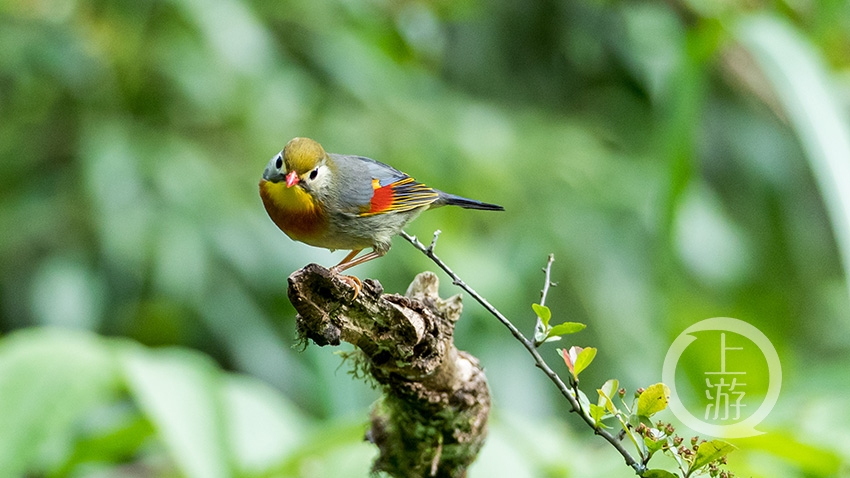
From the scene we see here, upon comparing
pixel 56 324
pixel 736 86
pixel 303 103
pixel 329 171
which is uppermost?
pixel 736 86

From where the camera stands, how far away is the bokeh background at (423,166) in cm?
406

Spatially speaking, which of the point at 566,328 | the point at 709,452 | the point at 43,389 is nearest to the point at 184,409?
the point at 43,389

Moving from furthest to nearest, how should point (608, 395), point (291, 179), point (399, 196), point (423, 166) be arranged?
point (423, 166)
point (399, 196)
point (291, 179)
point (608, 395)

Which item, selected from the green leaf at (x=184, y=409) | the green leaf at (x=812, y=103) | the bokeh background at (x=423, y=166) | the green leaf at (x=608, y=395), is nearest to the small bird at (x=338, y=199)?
the green leaf at (x=184, y=409)

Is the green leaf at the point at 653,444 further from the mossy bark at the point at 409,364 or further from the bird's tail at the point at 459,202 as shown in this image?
the bird's tail at the point at 459,202

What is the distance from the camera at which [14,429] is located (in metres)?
2.14

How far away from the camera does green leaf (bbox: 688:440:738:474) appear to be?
0.98 metres

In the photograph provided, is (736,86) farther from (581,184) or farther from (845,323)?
(845,323)

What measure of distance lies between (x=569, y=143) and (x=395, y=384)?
3514 mm

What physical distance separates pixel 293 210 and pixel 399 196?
0.31m

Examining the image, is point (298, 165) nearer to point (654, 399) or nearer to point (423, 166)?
point (654, 399)

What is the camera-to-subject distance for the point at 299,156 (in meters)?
1.77

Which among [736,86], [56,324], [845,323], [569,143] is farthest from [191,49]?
[845,323]

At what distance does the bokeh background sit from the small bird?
1098 millimetres
